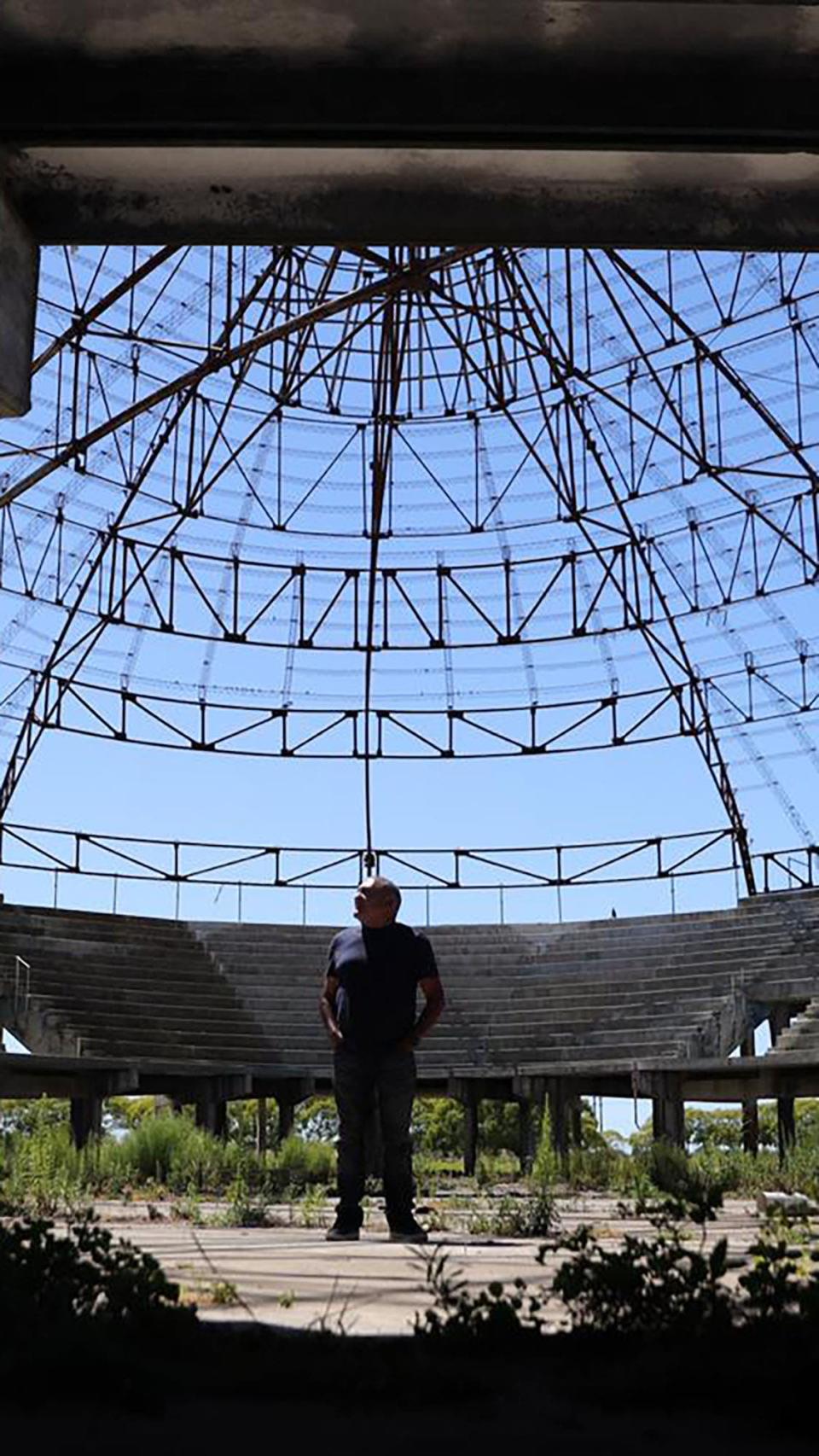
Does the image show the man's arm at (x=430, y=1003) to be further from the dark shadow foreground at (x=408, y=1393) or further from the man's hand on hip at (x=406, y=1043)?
the dark shadow foreground at (x=408, y=1393)

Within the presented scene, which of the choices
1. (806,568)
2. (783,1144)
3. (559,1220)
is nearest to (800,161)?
(559,1220)

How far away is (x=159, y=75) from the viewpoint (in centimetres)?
602

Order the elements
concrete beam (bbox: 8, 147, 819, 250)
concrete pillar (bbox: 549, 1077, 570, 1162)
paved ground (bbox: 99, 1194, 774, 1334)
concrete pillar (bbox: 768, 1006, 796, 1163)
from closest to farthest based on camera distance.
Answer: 1. paved ground (bbox: 99, 1194, 774, 1334)
2. concrete beam (bbox: 8, 147, 819, 250)
3. concrete pillar (bbox: 768, 1006, 796, 1163)
4. concrete pillar (bbox: 549, 1077, 570, 1162)

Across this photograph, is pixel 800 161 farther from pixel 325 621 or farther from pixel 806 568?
→ pixel 325 621

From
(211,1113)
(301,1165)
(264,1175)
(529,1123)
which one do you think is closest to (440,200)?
(264,1175)

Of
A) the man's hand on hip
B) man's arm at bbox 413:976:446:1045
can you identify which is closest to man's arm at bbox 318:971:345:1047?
the man's hand on hip

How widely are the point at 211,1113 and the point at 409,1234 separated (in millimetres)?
20899

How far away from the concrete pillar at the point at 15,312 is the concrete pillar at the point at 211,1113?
23341 millimetres

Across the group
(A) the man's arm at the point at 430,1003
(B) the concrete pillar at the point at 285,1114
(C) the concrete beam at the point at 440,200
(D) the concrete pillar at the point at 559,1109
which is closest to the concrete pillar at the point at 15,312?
(C) the concrete beam at the point at 440,200

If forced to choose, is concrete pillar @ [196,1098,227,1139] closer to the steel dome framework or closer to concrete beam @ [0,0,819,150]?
the steel dome framework

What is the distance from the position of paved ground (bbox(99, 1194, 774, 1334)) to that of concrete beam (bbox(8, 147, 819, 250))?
387 cm

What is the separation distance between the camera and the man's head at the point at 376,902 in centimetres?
948

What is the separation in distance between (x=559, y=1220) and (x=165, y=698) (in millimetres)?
25958

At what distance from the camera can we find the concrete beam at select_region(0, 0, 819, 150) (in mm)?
5914
